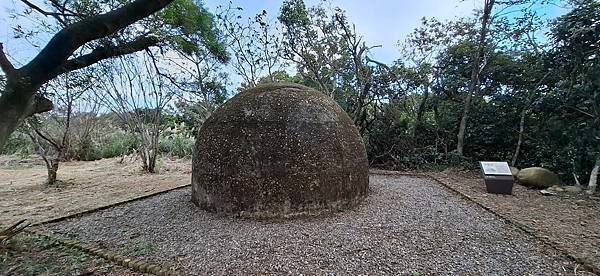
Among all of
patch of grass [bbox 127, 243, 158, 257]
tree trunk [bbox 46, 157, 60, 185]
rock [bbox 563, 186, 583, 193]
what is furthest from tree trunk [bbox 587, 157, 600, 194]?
tree trunk [bbox 46, 157, 60, 185]

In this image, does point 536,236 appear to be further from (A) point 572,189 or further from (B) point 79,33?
(B) point 79,33

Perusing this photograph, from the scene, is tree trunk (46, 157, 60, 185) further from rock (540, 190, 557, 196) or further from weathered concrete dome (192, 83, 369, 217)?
rock (540, 190, 557, 196)

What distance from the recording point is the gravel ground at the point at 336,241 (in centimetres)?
344

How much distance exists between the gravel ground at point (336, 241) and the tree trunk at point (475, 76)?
17.9 ft

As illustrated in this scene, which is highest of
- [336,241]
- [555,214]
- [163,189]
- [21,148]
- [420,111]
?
[420,111]

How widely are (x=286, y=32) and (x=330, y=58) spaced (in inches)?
80.4

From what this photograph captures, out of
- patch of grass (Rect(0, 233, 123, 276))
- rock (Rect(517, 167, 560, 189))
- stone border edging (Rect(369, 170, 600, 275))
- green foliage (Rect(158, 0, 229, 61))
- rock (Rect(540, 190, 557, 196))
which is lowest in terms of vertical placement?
patch of grass (Rect(0, 233, 123, 276))

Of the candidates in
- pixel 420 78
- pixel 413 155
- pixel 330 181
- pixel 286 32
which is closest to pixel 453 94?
pixel 420 78

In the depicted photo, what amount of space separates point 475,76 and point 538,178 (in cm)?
386

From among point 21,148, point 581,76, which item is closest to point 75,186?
point 21,148

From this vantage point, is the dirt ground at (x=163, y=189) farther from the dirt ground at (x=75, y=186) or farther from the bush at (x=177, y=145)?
the bush at (x=177, y=145)

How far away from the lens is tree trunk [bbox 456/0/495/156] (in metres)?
9.73

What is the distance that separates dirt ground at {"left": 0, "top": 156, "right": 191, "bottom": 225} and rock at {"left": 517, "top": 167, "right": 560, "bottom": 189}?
9.00 metres

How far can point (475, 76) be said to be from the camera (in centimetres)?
1005
